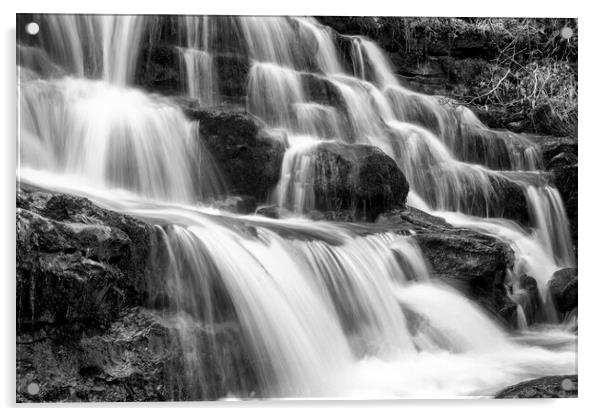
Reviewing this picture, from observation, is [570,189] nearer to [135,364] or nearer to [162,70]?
[162,70]

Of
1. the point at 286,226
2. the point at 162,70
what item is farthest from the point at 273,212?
the point at 162,70

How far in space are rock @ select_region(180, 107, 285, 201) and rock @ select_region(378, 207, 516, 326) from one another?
2.16ft

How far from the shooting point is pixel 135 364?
364 centimetres

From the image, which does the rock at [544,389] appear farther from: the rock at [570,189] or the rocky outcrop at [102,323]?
the rocky outcrop at [102,323]

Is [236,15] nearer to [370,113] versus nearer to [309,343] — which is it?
[370,113]

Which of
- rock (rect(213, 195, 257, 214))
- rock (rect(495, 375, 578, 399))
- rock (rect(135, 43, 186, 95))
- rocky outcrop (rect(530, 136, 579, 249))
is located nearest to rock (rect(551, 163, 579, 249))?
rocky outcrop (rect(530, 136, 579, 249))

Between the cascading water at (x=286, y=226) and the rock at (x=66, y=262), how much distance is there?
0.49 ft

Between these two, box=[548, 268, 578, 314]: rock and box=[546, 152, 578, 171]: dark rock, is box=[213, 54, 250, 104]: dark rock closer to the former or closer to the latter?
box=[546, 152, 578, 171]: dark rock

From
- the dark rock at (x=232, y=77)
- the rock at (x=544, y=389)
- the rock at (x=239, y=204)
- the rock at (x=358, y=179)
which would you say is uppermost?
the dark rock at (x=232, y=77)

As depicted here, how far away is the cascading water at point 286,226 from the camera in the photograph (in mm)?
3762

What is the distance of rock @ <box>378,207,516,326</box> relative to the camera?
4.10 metres

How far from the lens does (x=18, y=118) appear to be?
3.71m

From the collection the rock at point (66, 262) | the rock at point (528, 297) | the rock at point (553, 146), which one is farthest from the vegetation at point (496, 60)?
the rock at point (66, 262)

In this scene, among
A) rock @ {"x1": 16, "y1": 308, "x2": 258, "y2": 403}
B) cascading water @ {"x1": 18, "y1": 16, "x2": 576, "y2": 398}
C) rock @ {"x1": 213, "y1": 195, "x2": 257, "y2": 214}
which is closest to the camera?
rock @ {"x1": 16, "y1": 308, "x2": 258, "y2": 403}
